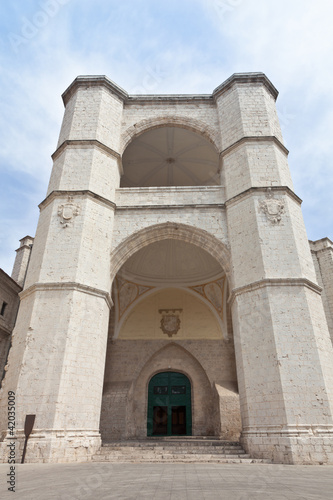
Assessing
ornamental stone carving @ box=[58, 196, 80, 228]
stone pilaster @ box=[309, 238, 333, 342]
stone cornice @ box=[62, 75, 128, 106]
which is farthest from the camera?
stone pilaster @ box=[309, 238, 333, 342]

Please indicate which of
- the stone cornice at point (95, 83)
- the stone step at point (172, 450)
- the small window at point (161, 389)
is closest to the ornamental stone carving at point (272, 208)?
the stone step at point (172, 450)

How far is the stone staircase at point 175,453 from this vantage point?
666 cm

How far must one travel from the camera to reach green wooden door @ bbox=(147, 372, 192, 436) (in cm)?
1245

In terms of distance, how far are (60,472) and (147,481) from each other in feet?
5.68

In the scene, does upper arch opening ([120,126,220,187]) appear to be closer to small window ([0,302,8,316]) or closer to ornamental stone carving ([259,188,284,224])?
ornamental stone carving ([259,188,284,224])

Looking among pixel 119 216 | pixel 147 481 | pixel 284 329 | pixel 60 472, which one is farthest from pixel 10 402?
pixel 284 329

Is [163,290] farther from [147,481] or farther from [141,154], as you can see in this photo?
[147,481]

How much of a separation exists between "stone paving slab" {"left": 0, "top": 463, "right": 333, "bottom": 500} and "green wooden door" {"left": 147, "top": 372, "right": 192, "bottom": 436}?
763cm

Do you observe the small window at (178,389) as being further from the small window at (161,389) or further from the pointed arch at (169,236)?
the pointed arch at (169,236)

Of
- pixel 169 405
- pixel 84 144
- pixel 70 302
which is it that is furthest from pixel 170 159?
pixel 169 405

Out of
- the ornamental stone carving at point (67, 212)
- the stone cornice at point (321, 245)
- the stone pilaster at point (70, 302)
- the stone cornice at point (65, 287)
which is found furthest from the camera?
the stone cornice at point (321, 245)

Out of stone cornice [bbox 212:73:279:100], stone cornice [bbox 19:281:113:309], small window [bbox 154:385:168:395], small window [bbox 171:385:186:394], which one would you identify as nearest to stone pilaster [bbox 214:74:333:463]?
stone cornice [bbox 212:73:279:100]

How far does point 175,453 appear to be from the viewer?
7.07m

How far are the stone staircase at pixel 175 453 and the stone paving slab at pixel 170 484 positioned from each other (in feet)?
4.54
